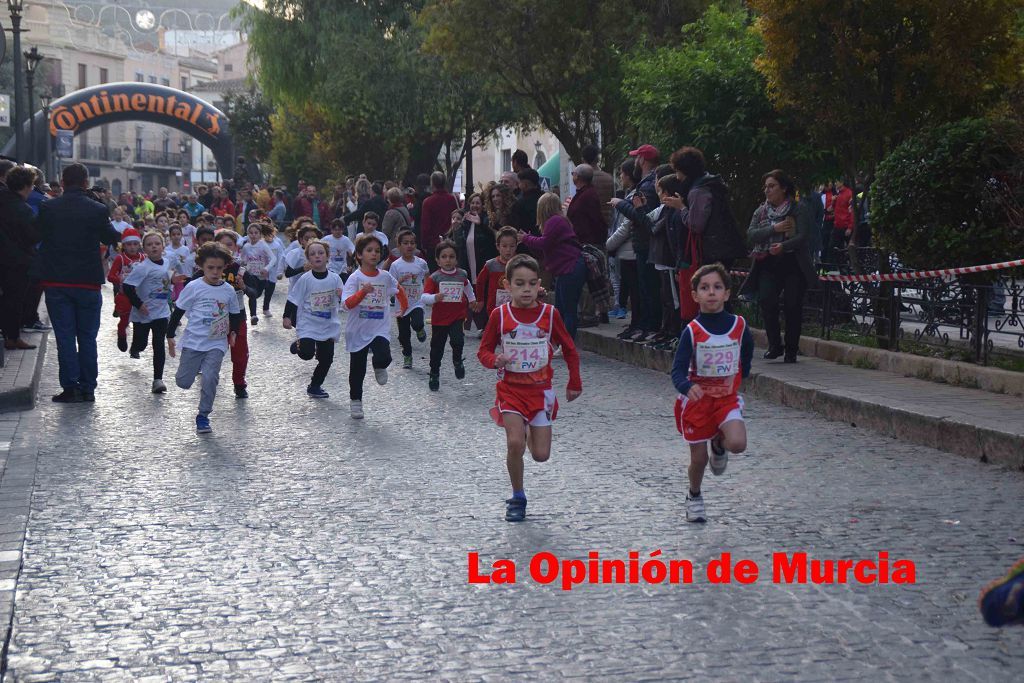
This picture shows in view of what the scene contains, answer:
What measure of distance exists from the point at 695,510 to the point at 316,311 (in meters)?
5.84

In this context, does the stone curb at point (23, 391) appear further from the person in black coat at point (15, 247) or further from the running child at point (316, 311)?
the running child at point (316, 311)

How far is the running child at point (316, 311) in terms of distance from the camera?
1227 centimetres

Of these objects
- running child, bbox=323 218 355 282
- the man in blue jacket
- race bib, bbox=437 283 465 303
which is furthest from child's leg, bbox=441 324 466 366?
running child, bbox=323 218 355 282

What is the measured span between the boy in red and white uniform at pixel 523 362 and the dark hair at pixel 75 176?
223 inches

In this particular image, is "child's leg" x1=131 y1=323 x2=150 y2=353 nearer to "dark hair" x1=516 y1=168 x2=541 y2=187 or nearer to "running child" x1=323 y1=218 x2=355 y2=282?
"dark hair" x1=516 y1=168 x2=541 y2=187

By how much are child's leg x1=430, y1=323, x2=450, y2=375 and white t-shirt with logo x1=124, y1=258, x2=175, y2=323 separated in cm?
253

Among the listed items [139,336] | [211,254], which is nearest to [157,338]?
[139,336]

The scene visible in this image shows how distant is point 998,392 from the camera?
1059 centimetres

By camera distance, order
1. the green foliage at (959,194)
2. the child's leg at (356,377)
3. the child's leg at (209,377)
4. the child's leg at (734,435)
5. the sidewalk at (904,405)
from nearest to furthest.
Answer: the child's leg at (734,435) → the sidewalk at (904,405) → the child's leg at (209,377) → the child's leg at (356,377) → the green foliage at (959,194)

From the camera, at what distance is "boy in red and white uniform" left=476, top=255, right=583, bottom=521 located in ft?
24.5

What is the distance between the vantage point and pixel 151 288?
1356 centimetres

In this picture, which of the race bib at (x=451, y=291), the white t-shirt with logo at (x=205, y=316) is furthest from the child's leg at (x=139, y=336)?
the white t-shirt with logo at (x=205, y=316)

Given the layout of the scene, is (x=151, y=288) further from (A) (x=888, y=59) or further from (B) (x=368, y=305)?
(A) (x=888, y=59)

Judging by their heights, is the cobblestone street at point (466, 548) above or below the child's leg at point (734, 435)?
below
